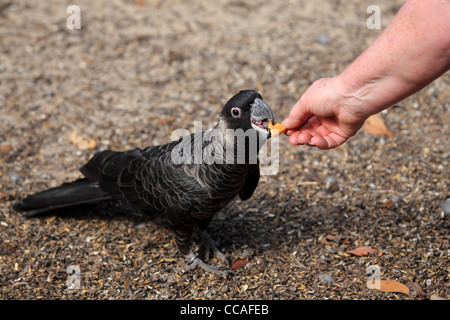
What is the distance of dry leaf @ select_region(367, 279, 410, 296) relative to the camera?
3.86 metres

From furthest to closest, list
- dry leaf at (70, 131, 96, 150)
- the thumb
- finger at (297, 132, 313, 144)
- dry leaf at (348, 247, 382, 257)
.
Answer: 1. dry leaf at (70, 131, 96, 150)
2. dry leaf at (348, 247, 382, 257)
3. finger at (297, 132, 313, 144)
4. the thumb

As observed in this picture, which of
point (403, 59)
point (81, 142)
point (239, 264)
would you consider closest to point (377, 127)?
point (239, 264)

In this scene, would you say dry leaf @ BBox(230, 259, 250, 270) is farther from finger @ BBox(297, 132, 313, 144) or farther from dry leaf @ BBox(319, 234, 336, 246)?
finger @ BBox(297, 132, 313, 144)

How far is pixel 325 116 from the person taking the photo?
371 centimetres

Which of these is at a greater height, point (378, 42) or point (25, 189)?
point (378, 42)

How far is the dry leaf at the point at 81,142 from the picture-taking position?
5.68 m

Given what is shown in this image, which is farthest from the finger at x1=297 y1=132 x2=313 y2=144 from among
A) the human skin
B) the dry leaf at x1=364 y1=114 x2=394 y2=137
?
the dry leaf at x1=364 y1=114 x2=394 y2=137

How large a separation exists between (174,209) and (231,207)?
3.48 ft

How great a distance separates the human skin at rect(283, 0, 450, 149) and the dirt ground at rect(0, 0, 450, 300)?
3.88ft

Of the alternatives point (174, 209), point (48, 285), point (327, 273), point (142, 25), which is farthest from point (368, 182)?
point (142, 25)

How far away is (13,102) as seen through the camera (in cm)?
624

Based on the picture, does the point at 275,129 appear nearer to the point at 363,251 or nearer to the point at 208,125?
the point at 363,251

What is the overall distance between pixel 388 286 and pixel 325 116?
4.83 feet

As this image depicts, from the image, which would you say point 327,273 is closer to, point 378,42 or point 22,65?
point 378,42
